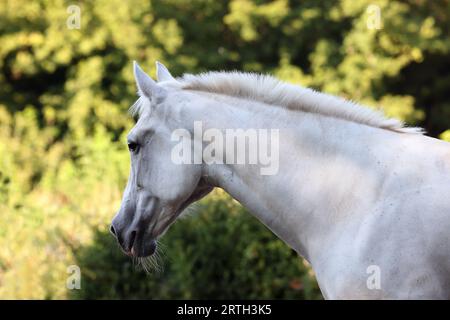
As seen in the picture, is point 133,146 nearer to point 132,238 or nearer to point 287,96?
point 132,238

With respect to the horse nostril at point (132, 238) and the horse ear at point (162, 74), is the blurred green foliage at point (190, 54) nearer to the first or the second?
the horse ear at point (162, 74)

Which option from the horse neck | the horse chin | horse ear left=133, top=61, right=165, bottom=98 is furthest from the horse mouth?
horse ear left=133, top=61, right=165, bottom=98

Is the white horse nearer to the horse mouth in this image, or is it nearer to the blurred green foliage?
the horse mouth

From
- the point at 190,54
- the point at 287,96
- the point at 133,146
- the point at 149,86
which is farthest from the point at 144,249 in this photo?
the point at 190,54

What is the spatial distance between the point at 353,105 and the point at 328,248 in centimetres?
75

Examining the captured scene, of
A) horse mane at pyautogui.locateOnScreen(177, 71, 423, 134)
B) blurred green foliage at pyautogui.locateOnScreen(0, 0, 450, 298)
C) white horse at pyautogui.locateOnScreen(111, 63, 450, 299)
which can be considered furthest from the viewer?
blurred green foliage at pyautogui.locateOnScreen(0, 0, 450, 298)

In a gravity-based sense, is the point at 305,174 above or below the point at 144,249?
above

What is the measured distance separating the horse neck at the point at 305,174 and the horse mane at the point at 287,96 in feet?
0.14

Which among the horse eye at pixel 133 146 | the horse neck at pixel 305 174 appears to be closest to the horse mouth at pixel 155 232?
the horse neck at pixel 305 174

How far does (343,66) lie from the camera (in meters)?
14.2

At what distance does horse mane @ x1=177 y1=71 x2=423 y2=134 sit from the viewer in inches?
153

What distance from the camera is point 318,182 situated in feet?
12.5

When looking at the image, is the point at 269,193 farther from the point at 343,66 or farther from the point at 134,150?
the point at 343,66

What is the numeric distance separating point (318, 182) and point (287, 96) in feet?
1.56
